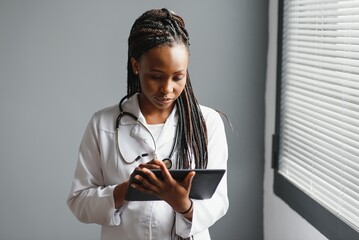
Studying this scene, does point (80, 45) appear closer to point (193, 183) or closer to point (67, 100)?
point (67, 100)

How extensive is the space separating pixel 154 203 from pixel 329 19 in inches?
39.8

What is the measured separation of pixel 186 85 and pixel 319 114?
709mm

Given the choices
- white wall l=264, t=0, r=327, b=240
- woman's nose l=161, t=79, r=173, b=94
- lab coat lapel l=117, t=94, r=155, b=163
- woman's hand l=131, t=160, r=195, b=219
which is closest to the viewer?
woman's hand l=131, t=160, r=195, b=219

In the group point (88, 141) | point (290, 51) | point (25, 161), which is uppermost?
point (290, 51)

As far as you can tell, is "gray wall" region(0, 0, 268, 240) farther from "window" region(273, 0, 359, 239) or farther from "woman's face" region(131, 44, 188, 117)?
"woman's face" region(131, 44, 188, 117)

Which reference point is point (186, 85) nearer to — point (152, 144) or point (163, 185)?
point (152, 144)

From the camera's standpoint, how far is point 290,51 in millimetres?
2580

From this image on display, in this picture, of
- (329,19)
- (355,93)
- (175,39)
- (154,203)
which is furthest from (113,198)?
(329,19)

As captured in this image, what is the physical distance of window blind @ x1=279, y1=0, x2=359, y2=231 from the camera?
1.95m

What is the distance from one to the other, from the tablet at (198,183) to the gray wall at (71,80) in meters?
1.24

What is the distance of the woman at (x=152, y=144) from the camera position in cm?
162

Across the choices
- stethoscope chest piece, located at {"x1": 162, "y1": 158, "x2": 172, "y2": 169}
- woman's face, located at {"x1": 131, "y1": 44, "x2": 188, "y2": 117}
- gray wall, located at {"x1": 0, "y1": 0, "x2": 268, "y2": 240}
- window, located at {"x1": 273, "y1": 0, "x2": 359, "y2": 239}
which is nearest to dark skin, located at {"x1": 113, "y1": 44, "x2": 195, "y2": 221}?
woman's face, located at {"x1": 131, "y1": 44, "x2": 188, "y2": 117}

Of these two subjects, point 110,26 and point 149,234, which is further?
point 110,26

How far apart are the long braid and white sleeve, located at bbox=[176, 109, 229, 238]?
1.1 inches
